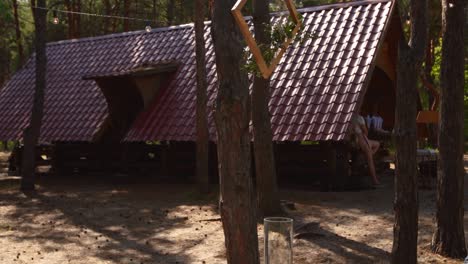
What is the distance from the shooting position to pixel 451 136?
727 cm

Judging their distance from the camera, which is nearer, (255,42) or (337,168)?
(255,42)

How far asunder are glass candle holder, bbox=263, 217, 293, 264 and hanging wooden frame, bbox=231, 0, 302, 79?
134cm

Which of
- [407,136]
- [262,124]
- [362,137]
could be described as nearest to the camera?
[407,136]

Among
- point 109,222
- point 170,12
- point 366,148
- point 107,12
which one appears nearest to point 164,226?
point 109,222

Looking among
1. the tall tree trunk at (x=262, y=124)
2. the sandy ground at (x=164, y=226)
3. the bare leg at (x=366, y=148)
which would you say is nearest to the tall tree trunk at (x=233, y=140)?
the sandy ground at (x=164, y=226)

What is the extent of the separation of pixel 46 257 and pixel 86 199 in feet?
16.0

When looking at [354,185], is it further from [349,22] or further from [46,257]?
[46,257]

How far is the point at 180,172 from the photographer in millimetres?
15984

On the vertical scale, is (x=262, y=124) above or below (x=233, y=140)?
above

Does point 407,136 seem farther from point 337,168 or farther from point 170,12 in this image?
point 170,12

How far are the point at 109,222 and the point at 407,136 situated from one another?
585cm

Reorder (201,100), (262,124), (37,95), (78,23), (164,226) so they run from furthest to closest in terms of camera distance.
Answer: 1. (78,23)
2. (37,95)
3. (201,100)
4. (164,226)
5. (262,124)

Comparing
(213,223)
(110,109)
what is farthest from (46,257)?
(110,109)

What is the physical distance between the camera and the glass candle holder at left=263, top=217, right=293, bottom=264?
12.5 ft
